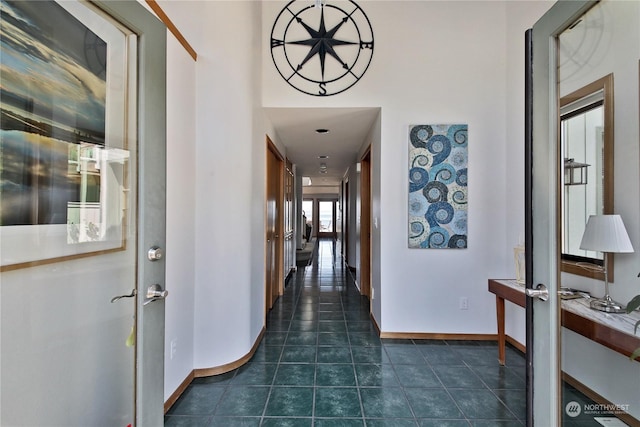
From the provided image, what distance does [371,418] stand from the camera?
1768 millimetres

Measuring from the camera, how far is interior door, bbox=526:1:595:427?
120cm

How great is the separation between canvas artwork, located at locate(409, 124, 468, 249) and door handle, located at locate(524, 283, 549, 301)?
1.63 meters

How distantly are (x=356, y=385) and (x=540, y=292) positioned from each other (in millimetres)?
1467

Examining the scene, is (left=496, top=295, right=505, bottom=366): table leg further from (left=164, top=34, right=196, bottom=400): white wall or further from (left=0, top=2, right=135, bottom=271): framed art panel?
(left=0, top=2, right=135, bottom=271): framed art panel

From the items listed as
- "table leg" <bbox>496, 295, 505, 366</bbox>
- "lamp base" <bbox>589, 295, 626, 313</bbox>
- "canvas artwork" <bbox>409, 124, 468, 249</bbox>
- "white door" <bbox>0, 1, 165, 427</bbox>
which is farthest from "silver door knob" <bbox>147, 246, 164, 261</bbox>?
"table leg" <bbox>496, 295, 505, 366</bbox>

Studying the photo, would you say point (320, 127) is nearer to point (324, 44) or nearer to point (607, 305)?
point (324, 44)

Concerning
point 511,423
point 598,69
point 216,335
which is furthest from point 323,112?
point 511,423

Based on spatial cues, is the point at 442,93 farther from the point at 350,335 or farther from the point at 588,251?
the point at 350,335

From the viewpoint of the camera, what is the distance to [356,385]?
83.0 inches

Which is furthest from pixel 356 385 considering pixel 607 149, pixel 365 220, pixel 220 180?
pixel 365 220

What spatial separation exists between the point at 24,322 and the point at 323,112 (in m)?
2.77

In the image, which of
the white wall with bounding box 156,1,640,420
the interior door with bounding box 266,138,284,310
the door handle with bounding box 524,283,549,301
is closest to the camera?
the door handle with bounding box 524,283,549,301

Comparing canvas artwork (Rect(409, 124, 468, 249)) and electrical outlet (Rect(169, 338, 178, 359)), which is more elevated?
canvas artwork (Rect(409, 124, 468, 249))

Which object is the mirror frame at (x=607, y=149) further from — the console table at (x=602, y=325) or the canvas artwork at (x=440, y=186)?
the canvas artwork at (x=440, y=186)
